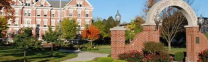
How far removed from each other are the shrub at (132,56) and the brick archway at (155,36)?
540 mm

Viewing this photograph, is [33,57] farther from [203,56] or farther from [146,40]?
[203,56]

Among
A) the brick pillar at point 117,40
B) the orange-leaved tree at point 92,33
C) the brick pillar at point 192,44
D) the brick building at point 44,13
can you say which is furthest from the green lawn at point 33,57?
the brick building at point 44,13

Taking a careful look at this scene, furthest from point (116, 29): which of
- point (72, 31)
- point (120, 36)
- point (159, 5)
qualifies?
point (72, 31)

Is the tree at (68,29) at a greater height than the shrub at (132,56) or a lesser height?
greater

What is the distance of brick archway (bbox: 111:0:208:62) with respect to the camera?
16031mm

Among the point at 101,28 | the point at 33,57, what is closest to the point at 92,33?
the point at 101,28

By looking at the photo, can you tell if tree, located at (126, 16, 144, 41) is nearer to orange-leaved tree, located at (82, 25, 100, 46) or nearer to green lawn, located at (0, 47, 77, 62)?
orange-leaved tree, located at (82, 25, 100, 46)

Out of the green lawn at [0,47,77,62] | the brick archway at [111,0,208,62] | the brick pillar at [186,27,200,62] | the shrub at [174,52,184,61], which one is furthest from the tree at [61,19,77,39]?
the brick archway at [111,0,208,62]

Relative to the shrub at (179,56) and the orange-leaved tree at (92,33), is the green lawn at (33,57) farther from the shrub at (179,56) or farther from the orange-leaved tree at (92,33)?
the orange-leaved tree at (92,33)

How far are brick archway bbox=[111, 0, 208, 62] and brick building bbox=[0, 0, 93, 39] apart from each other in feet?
176

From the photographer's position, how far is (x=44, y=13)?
74750 mm

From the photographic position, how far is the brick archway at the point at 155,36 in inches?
631

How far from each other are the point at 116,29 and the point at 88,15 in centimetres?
5764

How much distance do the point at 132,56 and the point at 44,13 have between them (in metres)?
62.1
